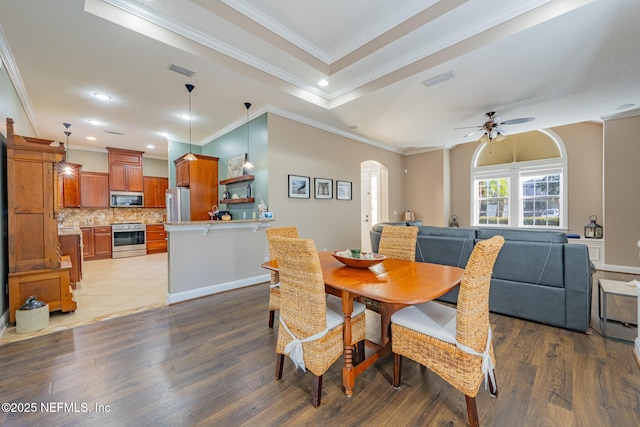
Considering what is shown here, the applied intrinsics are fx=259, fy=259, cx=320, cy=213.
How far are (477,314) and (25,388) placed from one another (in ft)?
9.95

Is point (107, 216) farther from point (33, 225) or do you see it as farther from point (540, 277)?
point (540, 277)

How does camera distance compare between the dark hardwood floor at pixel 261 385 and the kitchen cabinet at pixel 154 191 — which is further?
the kitchen cabinet at pixel 154 191

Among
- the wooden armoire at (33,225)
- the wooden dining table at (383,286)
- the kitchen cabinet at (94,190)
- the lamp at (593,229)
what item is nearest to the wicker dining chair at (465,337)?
the wooden dining table at (383,286)

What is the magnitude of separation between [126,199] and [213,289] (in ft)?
17.2

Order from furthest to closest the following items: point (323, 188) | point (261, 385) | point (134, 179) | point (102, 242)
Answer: point (134, 179) → point (102, 242) → point (323, 188) → point (261, 385)

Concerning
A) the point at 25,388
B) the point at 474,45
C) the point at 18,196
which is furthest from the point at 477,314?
the point at 18,196

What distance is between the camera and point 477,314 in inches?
57.1

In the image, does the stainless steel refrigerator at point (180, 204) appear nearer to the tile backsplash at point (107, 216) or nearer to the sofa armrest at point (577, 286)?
the tile backsplash at point (107, 216)

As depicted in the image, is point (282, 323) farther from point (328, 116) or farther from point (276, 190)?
point (328, 116)

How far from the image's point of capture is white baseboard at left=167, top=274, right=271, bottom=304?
3463 millimetres

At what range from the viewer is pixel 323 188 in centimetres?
519

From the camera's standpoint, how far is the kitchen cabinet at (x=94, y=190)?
21.7ft

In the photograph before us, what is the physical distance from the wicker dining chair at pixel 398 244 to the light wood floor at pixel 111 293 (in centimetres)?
295

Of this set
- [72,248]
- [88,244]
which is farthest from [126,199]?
[72,248]
